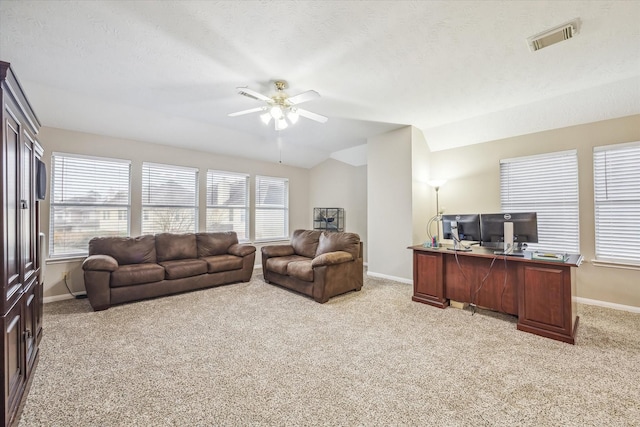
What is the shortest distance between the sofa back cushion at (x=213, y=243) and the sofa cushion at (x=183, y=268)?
44 centimetres

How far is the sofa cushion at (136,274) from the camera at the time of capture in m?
3.57

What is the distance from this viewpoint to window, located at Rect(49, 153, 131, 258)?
157 inches

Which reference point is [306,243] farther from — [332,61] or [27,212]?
[27,212]

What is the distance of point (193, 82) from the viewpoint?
317 cm

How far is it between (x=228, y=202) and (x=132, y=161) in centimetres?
187

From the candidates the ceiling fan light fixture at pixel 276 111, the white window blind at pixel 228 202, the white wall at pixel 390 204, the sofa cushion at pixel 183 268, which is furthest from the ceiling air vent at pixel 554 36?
the white window blind at pixel 228 202

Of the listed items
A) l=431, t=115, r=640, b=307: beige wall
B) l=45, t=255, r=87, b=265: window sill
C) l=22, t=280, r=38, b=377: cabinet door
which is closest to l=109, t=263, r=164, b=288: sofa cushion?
l=45, t=255, r=87, b=265: window sill

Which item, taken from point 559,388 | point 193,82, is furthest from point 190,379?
point 193,82

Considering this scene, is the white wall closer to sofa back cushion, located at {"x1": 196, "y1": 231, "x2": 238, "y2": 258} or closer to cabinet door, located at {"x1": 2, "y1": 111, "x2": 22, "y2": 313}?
sofa back cushion, located at {"x1": 196, "y1": 231, "x2": 238, "y2": 258}

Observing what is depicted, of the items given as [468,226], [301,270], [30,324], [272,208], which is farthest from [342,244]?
[30,324]

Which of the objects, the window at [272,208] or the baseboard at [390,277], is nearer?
the baseboard at [390,277]

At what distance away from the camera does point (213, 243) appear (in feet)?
16.5

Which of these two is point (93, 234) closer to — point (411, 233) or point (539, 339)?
→ point (411, 233)

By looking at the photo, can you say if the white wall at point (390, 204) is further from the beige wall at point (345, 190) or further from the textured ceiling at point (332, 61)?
the beige wall at point (345, 190)
